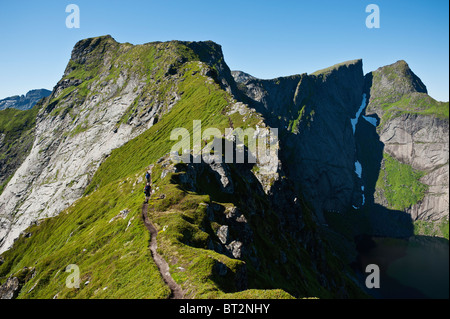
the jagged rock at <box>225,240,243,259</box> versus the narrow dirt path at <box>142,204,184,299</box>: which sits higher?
the narrow dirt path at <box>142,204,184,299</box>

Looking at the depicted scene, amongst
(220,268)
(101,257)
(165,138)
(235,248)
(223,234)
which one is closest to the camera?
(220,268)

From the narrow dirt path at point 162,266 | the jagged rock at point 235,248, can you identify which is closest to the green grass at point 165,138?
the jagged rock at point 235,248

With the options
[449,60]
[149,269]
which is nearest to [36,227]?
[149,269]

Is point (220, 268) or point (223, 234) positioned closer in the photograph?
point (220, 268)

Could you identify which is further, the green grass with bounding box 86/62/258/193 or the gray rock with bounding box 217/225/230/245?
the green grass with bounding box 86/62/258/193

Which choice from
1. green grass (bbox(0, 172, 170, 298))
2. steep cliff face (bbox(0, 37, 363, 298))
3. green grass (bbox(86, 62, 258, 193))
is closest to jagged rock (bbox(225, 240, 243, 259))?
steep cliff face (bbox(0, 37, 363, 298))

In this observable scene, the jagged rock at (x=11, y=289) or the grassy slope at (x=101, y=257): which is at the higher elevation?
the grassy slope at (x=101, y=257)

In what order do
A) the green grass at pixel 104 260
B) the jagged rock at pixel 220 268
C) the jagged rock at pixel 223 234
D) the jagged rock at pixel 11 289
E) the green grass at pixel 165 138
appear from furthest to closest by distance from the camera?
the green grass at pixel 165 138 → the jagged rock at pixel 11 289 → the jagged rock at pixel 223 234 → the jagged rock at pixel 220 268 → the green grass at pixel 104 260

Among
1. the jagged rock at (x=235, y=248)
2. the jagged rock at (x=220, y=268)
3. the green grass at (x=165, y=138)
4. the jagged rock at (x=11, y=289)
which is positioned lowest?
the jagged rock at (x=11, y=289)

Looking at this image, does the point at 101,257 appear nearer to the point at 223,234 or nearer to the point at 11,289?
the point at 223,234

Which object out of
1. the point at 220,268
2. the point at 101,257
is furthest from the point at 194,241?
the point at 101,257

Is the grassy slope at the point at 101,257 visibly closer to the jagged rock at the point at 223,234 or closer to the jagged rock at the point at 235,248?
the jagged rock at the point at 223,234

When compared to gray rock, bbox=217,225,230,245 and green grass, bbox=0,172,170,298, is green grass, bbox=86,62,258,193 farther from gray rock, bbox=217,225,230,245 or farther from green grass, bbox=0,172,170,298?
gray rock, bbox=217,225,230,245
